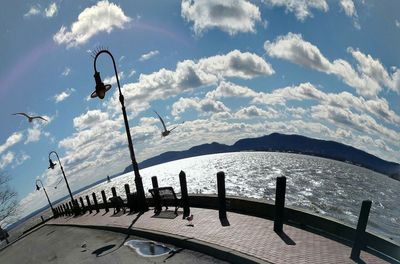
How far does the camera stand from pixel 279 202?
820 centimetres

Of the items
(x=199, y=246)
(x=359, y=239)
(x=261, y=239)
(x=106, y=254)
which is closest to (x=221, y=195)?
(x=199, y=246)

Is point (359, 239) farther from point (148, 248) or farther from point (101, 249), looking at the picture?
point (101, 249)

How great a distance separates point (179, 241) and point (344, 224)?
3.93m

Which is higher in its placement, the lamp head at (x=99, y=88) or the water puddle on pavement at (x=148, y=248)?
the lamp head at (x=99, y=88)

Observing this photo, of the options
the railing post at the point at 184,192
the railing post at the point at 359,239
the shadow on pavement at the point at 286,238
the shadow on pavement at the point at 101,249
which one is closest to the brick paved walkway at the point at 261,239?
the shadow on pavement at the point at 286,238

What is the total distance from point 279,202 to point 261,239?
0.93 meters

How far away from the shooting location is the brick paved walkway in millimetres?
6703

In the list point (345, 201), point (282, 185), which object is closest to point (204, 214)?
point (282, 185)

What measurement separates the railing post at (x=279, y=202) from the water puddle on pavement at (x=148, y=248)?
8.89 feet

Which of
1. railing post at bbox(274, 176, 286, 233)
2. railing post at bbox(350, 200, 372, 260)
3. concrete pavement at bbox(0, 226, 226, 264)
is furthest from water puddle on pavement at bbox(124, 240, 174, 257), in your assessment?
railing post at bbox(350, 200, 372, 260)

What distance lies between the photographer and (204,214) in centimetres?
1143

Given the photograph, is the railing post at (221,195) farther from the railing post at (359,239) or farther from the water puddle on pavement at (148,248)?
the railing post at (359,239)

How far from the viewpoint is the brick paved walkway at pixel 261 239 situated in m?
6.70

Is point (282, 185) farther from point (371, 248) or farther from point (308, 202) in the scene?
point (308, 202)
